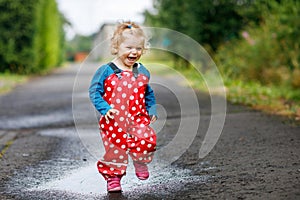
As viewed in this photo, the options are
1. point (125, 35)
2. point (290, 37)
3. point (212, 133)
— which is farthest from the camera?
point (290, 37)

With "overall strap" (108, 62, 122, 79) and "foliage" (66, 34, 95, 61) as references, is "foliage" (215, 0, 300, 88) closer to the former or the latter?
"overall strap" (108, 62, 122, 79)

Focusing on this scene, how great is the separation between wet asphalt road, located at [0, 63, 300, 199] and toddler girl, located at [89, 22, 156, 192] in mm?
273

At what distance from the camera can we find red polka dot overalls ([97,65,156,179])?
12.4ft

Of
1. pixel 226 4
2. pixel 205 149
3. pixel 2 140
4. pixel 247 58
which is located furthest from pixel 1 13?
pixel 205 149

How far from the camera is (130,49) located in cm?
379

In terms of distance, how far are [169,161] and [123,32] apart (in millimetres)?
1669

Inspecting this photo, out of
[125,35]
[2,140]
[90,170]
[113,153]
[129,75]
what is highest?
[125,35]

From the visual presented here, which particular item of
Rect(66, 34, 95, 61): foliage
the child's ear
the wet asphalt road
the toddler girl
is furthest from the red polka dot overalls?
Rect(66, 34, 95, 61): foliage

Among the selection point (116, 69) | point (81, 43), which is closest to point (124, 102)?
point (116, 69)

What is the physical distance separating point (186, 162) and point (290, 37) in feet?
21.5

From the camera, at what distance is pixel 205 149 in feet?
17.8

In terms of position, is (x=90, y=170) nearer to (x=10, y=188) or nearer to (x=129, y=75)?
(x=10, y=188)

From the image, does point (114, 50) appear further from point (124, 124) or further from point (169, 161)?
point (169, 161)

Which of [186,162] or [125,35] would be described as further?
[186,162]
